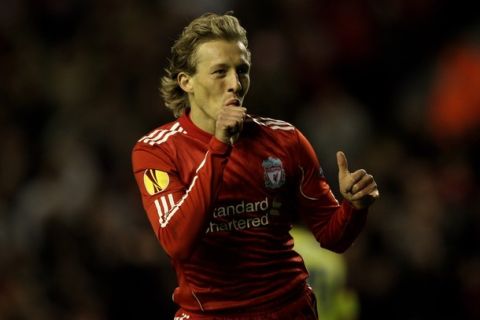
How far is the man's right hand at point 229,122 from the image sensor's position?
420cm

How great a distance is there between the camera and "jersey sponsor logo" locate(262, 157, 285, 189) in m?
4.61

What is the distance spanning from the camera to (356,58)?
1054cm

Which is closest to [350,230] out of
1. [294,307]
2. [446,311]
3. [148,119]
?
[294,307]

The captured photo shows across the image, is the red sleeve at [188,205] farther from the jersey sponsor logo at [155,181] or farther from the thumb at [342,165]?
the thumb at [342,165]

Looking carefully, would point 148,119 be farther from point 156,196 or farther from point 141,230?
→ point 156,196

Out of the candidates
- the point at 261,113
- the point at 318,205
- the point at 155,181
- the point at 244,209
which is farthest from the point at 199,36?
the point at 261,113

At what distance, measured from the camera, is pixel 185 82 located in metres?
4.74

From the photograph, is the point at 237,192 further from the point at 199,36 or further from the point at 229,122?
the point at 199,36

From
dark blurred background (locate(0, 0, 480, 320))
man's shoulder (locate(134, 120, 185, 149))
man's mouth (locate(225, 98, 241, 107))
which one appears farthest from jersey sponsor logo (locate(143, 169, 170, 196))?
dark blurred background (locate(0, 0, 480, 320))

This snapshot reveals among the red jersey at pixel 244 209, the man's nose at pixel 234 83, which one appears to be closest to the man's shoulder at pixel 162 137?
the red jersey at pixel 244 209

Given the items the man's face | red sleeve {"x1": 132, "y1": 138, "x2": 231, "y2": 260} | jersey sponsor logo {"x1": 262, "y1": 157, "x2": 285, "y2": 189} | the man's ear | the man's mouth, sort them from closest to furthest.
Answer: red sleeve {"x1": 132, "y1": 138, "x2": 231, "y2": 260}, the man's mouth, the man's face, jersey sponsor logo {"x1": 262, "y1": 157, "x2": 285, "y2": 189}, the man's ear

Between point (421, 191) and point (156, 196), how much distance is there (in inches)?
191

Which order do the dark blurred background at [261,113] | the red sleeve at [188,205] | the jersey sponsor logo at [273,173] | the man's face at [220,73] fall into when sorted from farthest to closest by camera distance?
the dark blurred background at [261,113], the jersey sponsor logo at [273,173], the man's face at [220,73], the red sleeve at [188,205]

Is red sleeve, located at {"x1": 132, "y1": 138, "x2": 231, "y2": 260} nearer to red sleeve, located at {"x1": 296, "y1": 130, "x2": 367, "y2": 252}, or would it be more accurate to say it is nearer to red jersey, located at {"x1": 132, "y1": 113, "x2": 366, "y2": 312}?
red jersey, located at {"x1": 132, "y1": 113, "x2": 366, "y2": 312}
